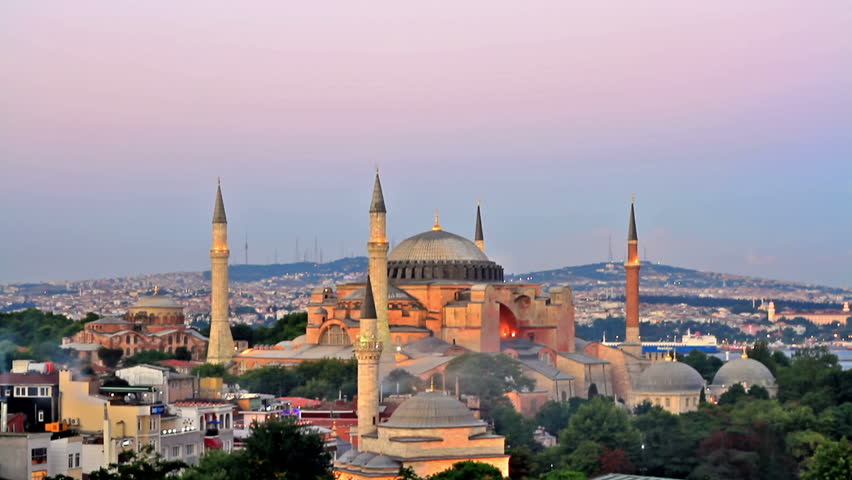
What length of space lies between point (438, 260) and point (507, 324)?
14.4 feet

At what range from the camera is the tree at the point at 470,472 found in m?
43.9

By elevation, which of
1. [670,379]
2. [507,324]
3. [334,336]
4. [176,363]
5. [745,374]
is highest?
[507,324]

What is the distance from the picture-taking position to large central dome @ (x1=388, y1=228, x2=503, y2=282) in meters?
84.1

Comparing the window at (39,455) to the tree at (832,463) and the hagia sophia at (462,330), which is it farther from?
the hagia sophia at (462,330)

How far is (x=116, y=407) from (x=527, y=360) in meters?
31.7

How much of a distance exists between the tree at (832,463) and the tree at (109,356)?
42371 millimetres

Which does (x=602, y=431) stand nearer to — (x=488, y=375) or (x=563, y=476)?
(x=563, y=476)

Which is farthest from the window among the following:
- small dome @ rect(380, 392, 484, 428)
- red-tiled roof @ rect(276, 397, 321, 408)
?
red-tiled roof @ rect(276, 397, 321, 408)

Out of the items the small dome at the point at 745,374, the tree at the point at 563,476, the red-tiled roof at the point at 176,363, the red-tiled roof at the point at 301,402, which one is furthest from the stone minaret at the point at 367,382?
the small dome at the point at 745,374

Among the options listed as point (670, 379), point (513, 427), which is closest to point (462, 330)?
point (670, 379)

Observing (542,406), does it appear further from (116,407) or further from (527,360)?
(116,407)

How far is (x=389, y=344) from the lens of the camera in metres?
76.2

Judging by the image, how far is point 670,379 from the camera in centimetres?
7494

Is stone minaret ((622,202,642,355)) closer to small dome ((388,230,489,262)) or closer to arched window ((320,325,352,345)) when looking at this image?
small dome ((388,230,489,262))
